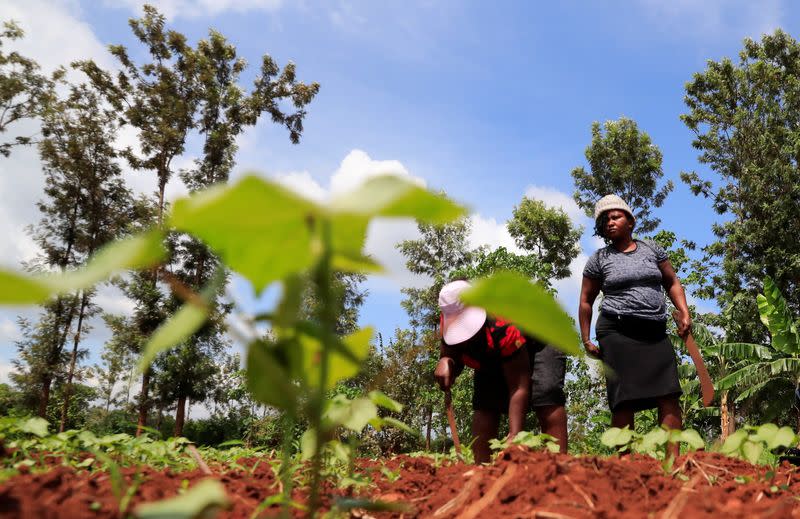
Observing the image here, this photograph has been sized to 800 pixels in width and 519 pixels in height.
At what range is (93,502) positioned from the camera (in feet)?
2.47

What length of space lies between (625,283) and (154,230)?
311 cm

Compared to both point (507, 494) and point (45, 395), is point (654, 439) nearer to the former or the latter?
point (507, 494)

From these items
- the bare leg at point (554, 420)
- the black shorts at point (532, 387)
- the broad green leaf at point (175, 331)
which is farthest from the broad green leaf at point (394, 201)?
the bare leg at point (554, 420)

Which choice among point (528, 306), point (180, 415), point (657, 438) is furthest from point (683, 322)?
point (180, 415)

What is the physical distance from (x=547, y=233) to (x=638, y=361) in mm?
20473

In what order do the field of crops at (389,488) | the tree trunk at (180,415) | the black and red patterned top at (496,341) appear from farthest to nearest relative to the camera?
the tree trunk at (180,415), the black and red patterned top at (496,341), the field of crops at (389,488)

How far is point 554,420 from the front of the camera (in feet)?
9.79

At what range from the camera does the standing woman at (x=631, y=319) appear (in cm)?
307

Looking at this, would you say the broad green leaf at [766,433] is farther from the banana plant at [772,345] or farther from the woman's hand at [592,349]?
the banana plant at [772,345]

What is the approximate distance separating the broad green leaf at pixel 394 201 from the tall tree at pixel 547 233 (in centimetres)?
2280

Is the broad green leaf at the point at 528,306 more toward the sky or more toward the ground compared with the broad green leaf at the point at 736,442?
more toward the sky

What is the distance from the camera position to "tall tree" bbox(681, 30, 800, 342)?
19.9 meters

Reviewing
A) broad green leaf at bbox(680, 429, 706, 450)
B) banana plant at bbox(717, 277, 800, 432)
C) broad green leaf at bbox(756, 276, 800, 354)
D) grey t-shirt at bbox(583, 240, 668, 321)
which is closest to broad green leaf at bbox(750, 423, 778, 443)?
broad green leaf at bbox(680, 429, 706, 450)

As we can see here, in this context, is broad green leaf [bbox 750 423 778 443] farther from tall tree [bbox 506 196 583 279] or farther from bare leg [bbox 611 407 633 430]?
tall tree [bbox 506 196 583 279]
